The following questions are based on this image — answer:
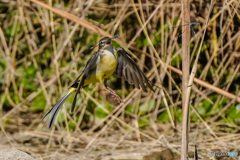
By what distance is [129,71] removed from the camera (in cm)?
156

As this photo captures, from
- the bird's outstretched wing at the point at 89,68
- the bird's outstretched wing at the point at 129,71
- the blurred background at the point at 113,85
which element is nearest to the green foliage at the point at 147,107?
the blurred background at the point at 113,85

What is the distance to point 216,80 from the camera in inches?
138

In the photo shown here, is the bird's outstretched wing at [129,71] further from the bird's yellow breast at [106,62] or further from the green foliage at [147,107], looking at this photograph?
the green foliage at [147,107]

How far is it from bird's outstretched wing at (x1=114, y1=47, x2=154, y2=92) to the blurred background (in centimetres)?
150

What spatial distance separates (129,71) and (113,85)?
2.24m

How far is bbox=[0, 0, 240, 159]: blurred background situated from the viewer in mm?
3184

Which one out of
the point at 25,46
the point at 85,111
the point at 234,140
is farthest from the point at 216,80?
the point at 25,46

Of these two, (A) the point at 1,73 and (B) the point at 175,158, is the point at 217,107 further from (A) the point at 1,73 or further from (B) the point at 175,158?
(A) the point at 1,73

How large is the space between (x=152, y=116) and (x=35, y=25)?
1825mm

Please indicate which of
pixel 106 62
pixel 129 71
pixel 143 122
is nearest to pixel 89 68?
pixel 106 62

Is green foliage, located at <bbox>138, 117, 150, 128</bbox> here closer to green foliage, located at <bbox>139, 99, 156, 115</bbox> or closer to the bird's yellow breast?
green foliage, located at <bbox>139, 99, 156, 115</bbox>

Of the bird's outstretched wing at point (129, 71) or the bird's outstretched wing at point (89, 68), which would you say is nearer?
the bird's outstretched wing at point (89, 68)

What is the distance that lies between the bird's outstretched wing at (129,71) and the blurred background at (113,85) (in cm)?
150

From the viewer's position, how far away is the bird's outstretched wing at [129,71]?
1530 millimetres
